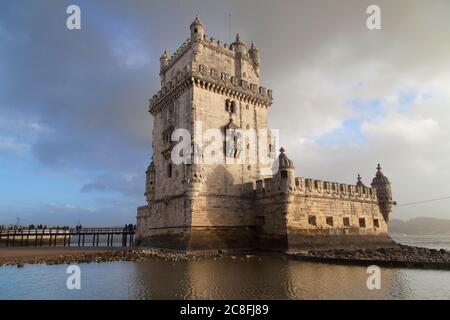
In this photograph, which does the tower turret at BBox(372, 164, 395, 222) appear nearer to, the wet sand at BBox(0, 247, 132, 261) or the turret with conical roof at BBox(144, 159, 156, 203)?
the turret with conical roof at BBox(144, 159, 156, 203)

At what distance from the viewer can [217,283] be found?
13.6 m

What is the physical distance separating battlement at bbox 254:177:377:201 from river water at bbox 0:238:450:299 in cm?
1009

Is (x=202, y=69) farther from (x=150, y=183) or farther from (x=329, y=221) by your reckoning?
(x=329, y=221)

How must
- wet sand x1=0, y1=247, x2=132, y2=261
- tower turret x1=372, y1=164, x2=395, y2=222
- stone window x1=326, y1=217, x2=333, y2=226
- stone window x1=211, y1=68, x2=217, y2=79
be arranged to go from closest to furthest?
1. wet sand x1=0, y1=247, x2=132, y2=261
2. stone window x1=326, y1=217, x2=333, y2=226
3. stone window x1=211, y1=68, x2=217, y2=79
4. tower turret x1=372, y1=164, x2=395, y2=222

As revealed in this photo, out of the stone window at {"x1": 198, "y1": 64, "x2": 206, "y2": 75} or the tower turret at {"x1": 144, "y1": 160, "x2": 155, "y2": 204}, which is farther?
the tower turret at {"x1": 144, "y1": 160, "x2": 155, "y2": 204}

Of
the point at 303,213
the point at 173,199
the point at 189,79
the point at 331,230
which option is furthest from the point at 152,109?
the point at 331,230

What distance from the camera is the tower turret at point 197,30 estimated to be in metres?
31.3

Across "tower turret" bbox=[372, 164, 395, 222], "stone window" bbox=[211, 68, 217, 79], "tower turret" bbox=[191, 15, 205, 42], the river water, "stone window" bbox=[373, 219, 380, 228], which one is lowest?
the river water

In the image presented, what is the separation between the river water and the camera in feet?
38.1

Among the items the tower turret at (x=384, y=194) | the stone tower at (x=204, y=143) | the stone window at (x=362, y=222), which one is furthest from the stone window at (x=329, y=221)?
the tower turret at (x=384, y=194)

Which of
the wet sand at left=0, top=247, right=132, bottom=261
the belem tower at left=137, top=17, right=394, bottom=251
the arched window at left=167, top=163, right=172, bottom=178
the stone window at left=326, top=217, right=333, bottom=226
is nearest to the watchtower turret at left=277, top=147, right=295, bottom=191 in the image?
the belem tower at left=137, top=17, right=394, bottom=251

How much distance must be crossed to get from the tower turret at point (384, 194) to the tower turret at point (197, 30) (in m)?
25.7

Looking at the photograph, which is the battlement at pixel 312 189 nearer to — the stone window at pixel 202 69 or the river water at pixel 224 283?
the river water at pixel 224 283
